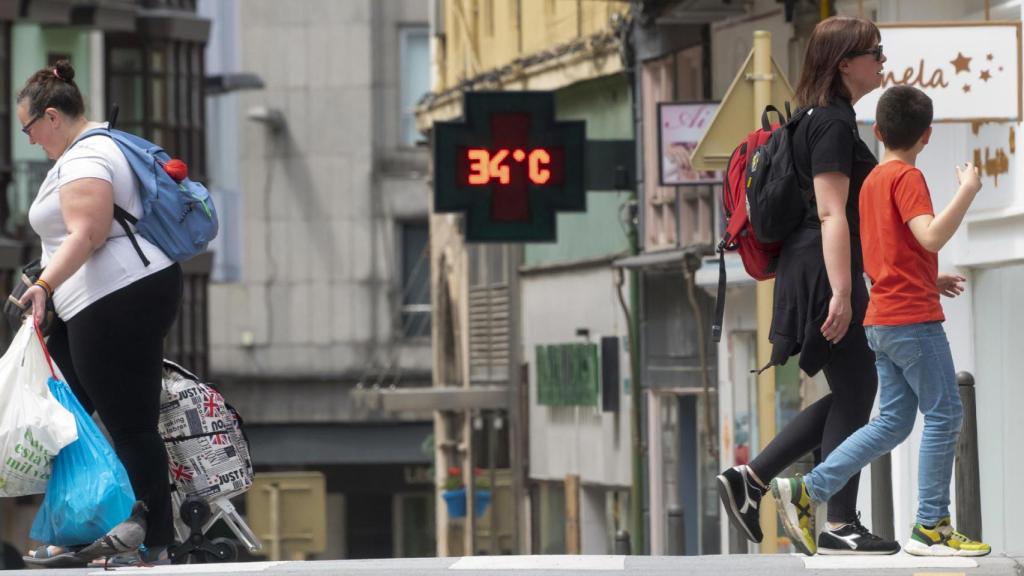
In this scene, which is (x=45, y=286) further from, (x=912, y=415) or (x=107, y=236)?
(x=912, y=415)

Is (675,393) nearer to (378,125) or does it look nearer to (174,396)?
(174,396)

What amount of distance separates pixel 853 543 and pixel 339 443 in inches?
1678

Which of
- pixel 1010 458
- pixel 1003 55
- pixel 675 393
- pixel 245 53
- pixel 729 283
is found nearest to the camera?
pixel 1003 55

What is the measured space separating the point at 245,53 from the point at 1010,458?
123 feet

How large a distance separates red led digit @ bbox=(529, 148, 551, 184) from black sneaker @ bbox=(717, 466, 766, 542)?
1597 cm

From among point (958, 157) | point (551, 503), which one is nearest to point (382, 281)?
point (551, 503)

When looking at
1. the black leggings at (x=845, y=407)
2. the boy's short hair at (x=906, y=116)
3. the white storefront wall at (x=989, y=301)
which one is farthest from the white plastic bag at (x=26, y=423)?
the white storefront wall at (x=989, y=301)

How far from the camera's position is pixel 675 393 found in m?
25.8

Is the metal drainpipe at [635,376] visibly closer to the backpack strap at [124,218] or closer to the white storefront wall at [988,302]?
Answer: the white storefront wall at [988,302]

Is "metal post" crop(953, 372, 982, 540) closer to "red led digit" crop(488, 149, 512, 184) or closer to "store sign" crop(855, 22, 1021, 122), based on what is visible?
"store sign" crop(855, 22, 1021, 122)

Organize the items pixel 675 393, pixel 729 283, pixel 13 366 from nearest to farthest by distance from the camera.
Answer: pixel 13 366
pixel 729 283
pixel 675 393

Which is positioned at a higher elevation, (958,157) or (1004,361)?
(958,157)

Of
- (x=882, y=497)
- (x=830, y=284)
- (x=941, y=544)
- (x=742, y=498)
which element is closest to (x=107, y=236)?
(x=742, y=498)

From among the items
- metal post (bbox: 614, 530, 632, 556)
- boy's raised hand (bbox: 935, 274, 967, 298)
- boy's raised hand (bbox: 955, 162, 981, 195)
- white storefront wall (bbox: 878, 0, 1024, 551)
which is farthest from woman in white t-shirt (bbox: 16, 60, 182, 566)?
metal post (bbox: 614, 530, 632, 556)
